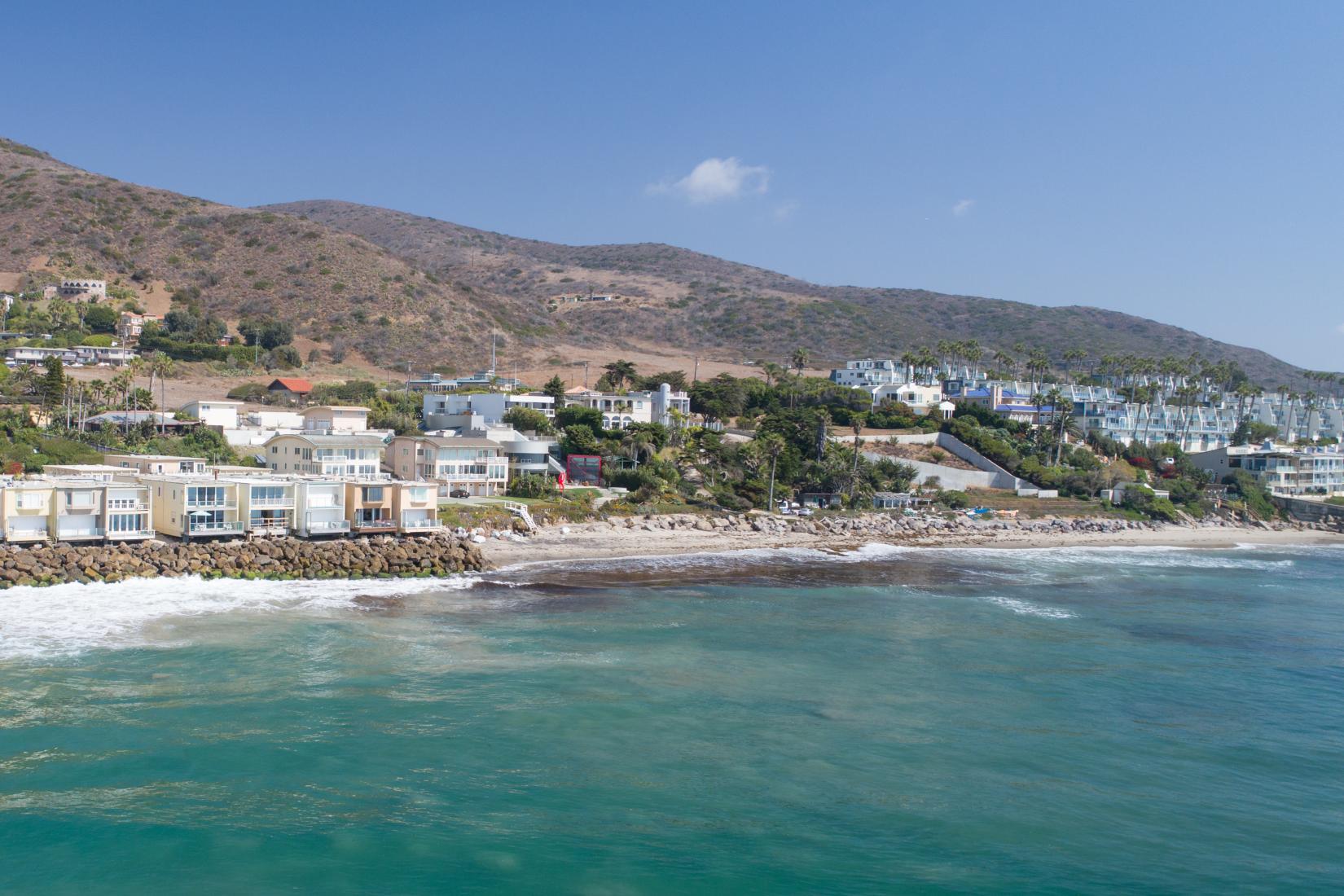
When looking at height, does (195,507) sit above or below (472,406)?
below

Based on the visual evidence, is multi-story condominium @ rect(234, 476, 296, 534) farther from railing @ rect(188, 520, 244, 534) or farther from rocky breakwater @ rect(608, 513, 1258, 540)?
rocky breakwater @ rect(608, 513, 1258, 540)

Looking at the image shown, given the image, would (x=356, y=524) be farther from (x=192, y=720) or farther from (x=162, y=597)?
(x=192, y=720)

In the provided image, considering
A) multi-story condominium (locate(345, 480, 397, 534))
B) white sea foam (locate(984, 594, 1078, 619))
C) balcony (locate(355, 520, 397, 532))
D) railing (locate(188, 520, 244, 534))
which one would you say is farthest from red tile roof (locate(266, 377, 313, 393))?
white sea foam (locate(984, 594, 1078, 619))

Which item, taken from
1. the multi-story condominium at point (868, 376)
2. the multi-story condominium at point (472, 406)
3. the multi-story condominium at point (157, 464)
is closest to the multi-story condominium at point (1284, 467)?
the multi-story condominium at point (868, 376)

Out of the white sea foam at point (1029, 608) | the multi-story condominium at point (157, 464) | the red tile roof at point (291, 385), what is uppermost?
the red tile roof at point (291, 385)

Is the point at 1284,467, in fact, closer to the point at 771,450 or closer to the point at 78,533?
the point at 771,450

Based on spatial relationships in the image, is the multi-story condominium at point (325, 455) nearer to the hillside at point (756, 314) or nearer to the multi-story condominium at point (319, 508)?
the multi-story condominium at point (319, 508)

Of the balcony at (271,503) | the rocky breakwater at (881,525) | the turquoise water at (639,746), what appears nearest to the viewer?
the turquoise water at (639,746)

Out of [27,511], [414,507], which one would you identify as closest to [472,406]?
[414,507]
